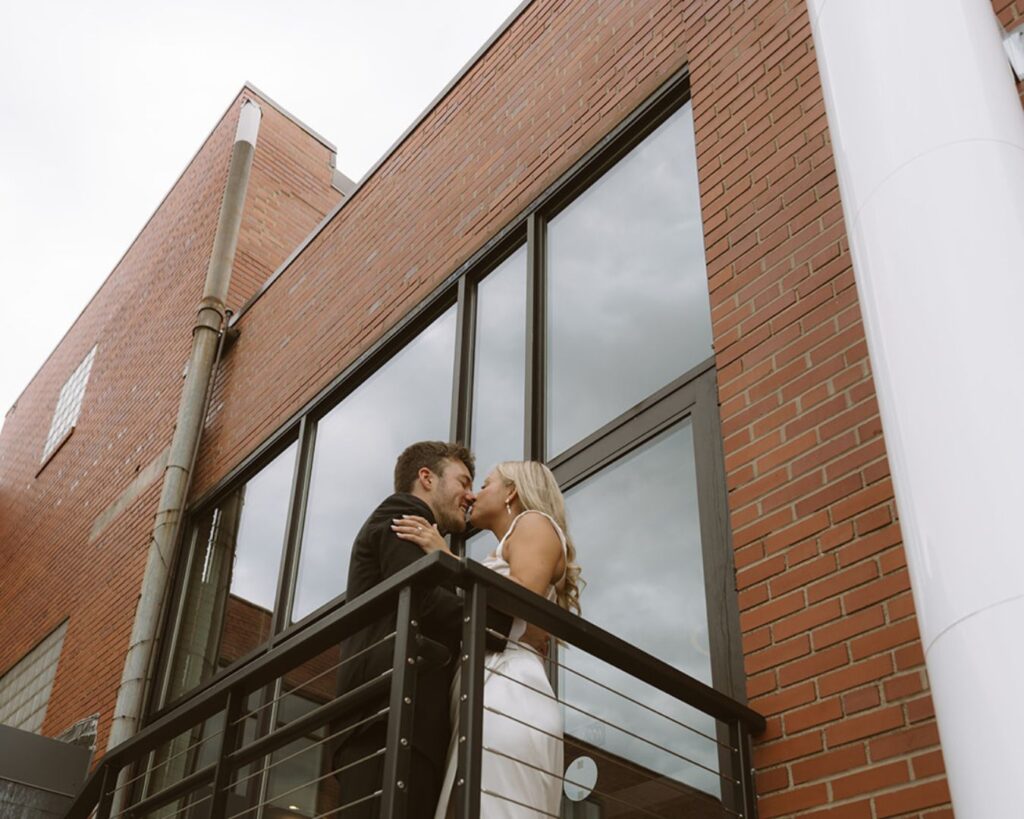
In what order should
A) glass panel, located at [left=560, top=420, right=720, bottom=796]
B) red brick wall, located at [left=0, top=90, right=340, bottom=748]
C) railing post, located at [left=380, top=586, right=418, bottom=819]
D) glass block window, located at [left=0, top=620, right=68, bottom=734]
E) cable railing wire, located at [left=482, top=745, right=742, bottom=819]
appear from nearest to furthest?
railing post, located at [left=380, top=586, right=418, bottom=819] < cable railing wire, located at [left=482, top=745, right=742, bottom=819] < glass panel, located at [left=560, top=420, right=720, bottom=796] < red brick wall, located at [left=0, top=90, right=340, bottom=748] < glass block window, located at [left=0, top=620, right=68, bottom=734]

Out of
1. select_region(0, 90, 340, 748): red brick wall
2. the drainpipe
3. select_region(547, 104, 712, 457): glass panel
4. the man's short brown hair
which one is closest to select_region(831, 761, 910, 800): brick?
the man's short brown hair

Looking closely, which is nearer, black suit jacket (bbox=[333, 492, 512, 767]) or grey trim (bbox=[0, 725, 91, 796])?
black suit jacket (bbox=[333, 492, 512, 767])

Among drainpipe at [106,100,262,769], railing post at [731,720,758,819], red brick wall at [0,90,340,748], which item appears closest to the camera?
railing post at [731,720,758,819]

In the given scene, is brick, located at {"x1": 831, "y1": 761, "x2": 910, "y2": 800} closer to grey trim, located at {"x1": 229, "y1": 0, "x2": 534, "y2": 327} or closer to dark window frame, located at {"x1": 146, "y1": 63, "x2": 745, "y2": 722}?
dark window frame, located at {"x1": 146, "y1": 63, "x2": 745, "y2": 722}

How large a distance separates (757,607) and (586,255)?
2700 mm

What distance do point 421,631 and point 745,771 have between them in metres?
1.25

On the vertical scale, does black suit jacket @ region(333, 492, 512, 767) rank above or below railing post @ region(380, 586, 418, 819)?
above

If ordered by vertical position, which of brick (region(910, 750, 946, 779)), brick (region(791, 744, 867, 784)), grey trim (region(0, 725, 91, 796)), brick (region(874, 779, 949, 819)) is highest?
grey trim (region(0, 725, 91, 796))

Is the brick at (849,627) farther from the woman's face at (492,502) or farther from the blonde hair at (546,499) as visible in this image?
the woman's face at (492,502)

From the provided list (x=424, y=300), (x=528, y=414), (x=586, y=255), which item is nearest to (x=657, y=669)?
(x=528, y=414)

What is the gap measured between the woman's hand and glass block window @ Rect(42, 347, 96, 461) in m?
11.4

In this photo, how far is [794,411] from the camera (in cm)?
429

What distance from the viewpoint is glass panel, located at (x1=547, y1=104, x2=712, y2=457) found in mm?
5398

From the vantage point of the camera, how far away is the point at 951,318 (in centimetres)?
271
